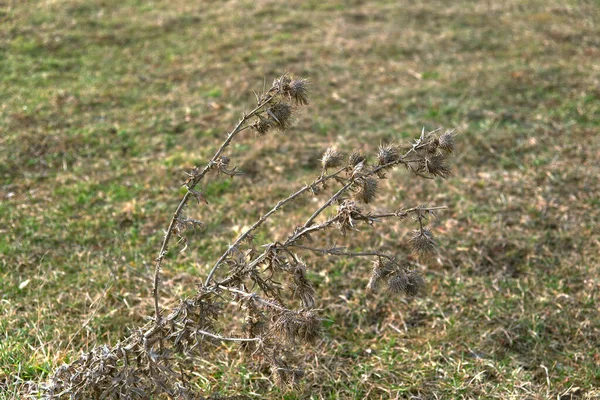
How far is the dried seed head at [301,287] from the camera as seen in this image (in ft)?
6.92

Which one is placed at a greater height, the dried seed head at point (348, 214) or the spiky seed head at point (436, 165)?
the spiky seed head at point (436, 165)

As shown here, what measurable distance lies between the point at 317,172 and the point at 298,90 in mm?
2562

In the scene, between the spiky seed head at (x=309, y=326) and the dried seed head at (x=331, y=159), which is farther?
the dried seed head at (x=331, y=159)

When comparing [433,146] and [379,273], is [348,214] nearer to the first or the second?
[379,273]


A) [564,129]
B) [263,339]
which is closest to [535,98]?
[564,129]

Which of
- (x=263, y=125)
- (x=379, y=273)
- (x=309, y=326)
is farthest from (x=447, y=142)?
(x=309, y=326)

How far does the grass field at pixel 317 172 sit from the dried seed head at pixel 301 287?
28.1 inches

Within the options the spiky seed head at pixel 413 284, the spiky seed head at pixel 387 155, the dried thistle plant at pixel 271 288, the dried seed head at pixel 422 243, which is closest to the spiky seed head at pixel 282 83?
the dried thistle plant at pixel 271 288

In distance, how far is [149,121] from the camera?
5203 mm

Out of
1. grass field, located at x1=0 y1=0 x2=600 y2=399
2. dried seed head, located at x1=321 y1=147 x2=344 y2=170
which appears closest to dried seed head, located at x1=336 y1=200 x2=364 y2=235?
dried seed head, located at x1=321 y1=147 x2=344 y2=170

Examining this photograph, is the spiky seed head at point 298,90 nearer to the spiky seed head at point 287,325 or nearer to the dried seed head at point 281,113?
the dried seed head at point 281,113

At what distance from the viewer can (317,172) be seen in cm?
456

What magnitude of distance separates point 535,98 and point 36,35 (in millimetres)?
5676

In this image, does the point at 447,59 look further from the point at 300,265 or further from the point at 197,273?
the point at 300,265
